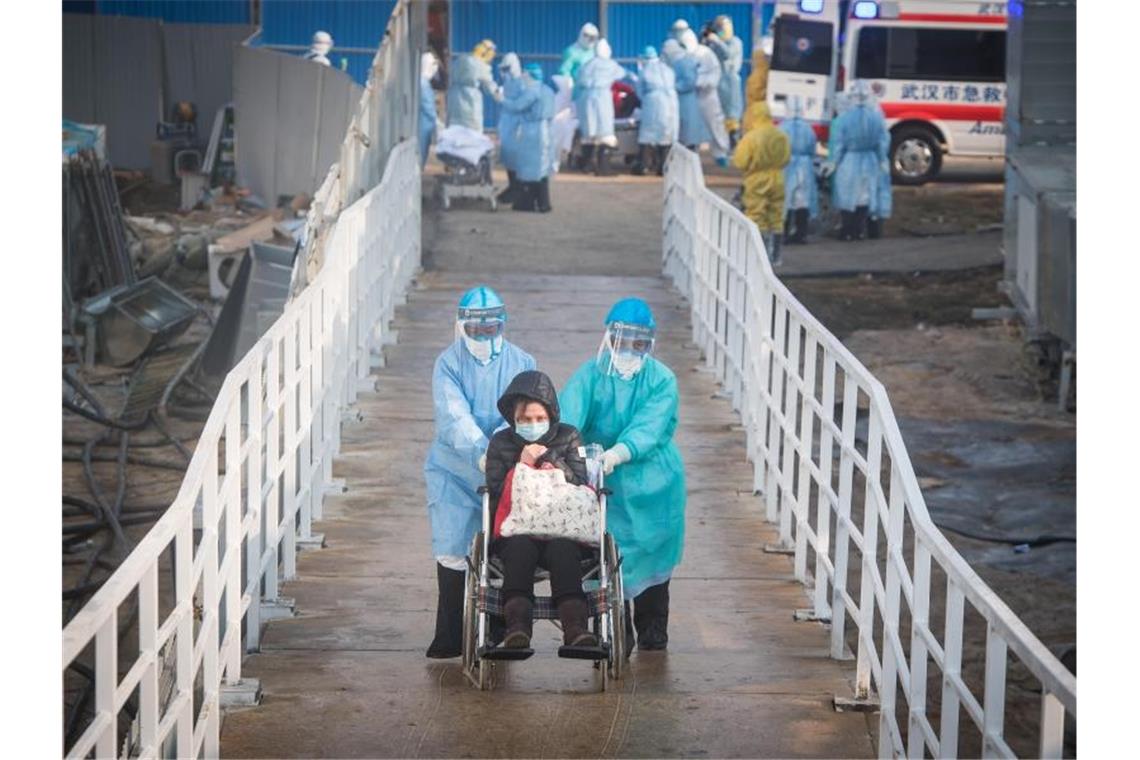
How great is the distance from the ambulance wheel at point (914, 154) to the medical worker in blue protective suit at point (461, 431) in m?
18.0

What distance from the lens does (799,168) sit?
19875mm

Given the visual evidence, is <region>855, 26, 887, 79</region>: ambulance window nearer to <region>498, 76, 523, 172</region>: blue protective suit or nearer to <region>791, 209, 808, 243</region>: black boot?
<region>791, 209, 808, 243</region>: black boot

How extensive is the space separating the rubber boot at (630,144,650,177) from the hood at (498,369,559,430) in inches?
679

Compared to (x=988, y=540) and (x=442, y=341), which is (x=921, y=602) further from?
(x=442, y=341)

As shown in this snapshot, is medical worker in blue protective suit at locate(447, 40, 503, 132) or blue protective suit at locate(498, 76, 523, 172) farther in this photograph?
medical worker in blue protective suit at locate(447, 40, 503, 132)

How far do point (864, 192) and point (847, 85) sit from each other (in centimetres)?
337

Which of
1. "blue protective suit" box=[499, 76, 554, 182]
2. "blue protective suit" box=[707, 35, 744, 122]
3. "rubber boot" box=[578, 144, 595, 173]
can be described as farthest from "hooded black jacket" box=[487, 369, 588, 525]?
"blue protective suit" box=[707, 35, 744, 122]

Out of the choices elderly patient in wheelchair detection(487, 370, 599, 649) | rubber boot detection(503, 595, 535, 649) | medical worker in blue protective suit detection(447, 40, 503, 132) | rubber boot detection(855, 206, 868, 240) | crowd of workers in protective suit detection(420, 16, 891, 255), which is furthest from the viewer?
medical worker in blue protective suit detection(447, 40, 503, 132)

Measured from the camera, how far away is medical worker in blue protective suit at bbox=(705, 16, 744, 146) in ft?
85.9

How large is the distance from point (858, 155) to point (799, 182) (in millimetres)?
731

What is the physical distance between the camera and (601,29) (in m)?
30.4

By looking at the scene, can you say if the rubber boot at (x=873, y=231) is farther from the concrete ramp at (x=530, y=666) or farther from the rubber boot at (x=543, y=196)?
the concrete ramp at (x=530, y=666)

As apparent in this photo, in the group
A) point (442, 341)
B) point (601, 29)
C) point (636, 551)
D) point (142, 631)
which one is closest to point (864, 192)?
point (442, 341)

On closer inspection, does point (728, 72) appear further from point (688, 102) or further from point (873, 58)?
point (873, 58)
